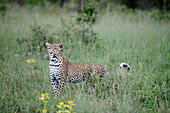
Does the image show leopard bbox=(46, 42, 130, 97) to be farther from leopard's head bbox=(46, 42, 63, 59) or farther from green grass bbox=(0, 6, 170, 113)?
green grass bbox=(0, 6, 170, 113)

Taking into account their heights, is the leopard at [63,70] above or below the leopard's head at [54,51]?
below

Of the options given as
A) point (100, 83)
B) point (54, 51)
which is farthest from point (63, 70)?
point (100, 83)

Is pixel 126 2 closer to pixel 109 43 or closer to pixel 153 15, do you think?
pixel 153 15

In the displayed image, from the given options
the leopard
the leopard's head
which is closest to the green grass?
the leopard

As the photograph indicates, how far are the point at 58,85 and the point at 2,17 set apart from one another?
8658 mm

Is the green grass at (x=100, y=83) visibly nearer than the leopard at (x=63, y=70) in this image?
Yes

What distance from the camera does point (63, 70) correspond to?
467cm

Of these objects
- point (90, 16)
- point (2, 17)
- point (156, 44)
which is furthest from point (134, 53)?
point (2, 17)

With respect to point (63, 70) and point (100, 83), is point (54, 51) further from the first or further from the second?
point (100, 83)

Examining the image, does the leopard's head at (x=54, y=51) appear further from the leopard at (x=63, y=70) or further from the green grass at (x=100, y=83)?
the green grass at (x=100, y=83)

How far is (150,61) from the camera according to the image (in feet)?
19.3

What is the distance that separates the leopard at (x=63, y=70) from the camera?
459 centimetres

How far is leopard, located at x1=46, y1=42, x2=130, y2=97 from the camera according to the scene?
4.59 metres

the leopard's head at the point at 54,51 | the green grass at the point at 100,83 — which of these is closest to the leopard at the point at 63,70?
the leopard's head at the point at 54,51
